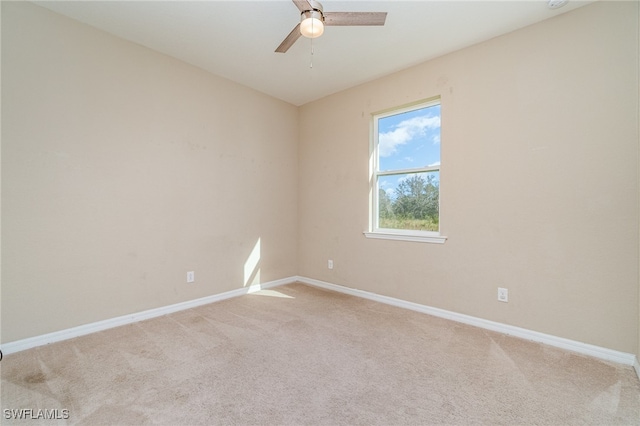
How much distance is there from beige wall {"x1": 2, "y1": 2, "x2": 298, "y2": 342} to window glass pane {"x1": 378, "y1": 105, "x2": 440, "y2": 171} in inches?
66.6

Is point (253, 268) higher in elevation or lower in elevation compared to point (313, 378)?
higher

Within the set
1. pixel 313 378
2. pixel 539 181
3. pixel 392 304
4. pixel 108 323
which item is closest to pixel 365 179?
pixel 392 304

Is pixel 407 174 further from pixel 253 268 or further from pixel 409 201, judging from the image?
pixel 253 268

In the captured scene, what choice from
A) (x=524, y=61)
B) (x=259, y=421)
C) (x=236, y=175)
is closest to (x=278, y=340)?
(x=259, y=421)

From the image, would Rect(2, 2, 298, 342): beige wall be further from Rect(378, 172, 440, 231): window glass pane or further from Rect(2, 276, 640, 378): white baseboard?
Rect(378, 172, 440, 231): window glass pane

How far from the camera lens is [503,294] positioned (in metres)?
2.54

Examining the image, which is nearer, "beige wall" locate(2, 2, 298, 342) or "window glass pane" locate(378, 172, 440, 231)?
"beige wall" locate(2, 2, 298, 342)

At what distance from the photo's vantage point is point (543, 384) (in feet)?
5.85

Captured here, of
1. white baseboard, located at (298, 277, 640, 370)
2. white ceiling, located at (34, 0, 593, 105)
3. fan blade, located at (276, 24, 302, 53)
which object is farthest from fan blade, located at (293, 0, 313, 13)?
white baseboard, located at (298, 277, 640, 370)

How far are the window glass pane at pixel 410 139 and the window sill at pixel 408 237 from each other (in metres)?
0.78

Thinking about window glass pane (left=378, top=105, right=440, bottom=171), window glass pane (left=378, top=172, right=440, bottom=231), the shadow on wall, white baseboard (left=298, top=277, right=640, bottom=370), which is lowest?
white baseboard (left=298, top=277, right=640, bottom=370)

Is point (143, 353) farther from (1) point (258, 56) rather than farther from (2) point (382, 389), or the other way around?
(1) point (258, 56)

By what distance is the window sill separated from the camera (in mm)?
2936

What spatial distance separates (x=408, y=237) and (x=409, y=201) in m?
0.42
